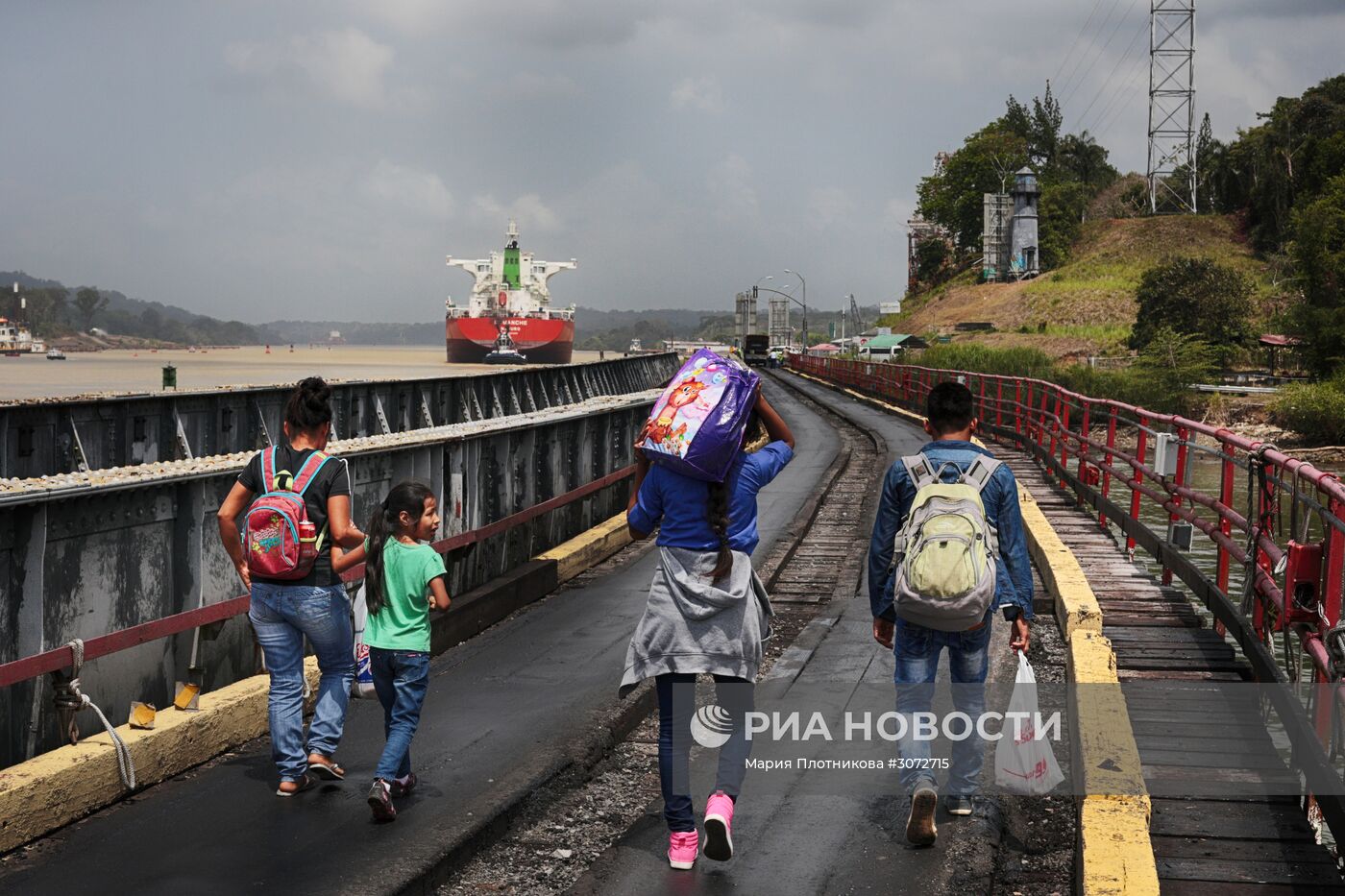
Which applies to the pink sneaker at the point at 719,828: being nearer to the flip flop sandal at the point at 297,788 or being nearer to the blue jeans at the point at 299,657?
the blue jeans at the point at 299,657

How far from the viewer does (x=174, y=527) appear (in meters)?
7.14

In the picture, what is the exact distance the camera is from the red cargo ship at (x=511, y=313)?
11525 centimetres

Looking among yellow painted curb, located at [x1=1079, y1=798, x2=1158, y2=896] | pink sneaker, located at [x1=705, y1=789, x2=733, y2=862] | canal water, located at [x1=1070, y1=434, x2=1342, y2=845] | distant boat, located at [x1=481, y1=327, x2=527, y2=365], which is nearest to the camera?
yellow painted curb, located at [x1=1079, y1=798, x2=1158, y2=896]

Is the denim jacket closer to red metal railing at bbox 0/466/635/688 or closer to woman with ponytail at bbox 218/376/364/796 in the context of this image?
woman with ponytail at bbox 218/376/364/796

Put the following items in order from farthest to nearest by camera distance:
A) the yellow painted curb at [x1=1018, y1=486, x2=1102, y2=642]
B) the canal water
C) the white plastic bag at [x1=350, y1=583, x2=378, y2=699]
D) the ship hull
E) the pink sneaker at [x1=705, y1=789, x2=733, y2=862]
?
the ship hull
the yellow painted curb at [x1=1018, y1=486, x2=1102, y2=642]
the canal water
the white plastic bag at [x1=350, y1=583, x2=378, y2=699]
the pink sneaker at [x1=705, y1=789, x2=733, y2=862]

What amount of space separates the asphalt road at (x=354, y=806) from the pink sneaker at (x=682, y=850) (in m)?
0.31

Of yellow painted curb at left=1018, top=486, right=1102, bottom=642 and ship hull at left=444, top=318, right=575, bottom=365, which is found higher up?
ship hull at left=444, top=318, right=575, bottom=365

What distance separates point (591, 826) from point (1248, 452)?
4397 mm

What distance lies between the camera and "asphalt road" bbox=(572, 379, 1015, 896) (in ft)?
17.6

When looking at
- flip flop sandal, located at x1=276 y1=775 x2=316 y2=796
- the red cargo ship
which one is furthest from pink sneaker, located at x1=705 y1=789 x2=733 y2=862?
the red cargo ship

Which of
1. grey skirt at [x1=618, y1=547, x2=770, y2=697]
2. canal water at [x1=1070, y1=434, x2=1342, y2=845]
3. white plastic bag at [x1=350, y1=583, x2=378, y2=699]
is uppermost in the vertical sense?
grey skirt at [x1=618, y1=547, x2=770, y2=697]

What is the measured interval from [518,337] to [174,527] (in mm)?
107910

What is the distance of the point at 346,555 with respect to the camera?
6.09m

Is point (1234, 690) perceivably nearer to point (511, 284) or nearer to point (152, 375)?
point (152, 375)
